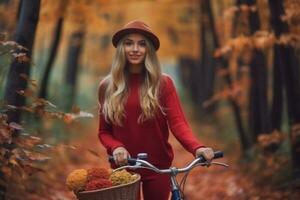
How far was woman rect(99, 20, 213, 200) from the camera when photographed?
4672 millimetres

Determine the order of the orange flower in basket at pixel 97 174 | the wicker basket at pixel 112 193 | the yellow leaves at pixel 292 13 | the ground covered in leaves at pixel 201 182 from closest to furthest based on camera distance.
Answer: the wicker basket at pixel 112 193
the orange flower in basket at pixel 97 174
the yellow leaves at pixel 292 13
the ground covered in leaves at pixel 201 182

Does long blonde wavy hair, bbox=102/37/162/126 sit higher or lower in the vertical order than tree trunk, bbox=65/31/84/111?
lower

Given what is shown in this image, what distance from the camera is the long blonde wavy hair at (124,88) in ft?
15.3

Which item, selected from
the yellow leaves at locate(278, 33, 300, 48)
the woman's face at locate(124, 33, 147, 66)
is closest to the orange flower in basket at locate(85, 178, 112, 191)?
the woman's face at locate(124, 33, 147, 66)

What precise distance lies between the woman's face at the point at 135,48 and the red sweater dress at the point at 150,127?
191 millimetres

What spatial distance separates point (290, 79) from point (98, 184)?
17.2ft

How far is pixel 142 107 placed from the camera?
4645mm

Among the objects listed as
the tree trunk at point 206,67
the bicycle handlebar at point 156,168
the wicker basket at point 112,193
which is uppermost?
the tree trunk at point 206,67

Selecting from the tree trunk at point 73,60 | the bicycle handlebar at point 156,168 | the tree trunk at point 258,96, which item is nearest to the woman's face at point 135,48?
the bicycle handlebar at point 156,168

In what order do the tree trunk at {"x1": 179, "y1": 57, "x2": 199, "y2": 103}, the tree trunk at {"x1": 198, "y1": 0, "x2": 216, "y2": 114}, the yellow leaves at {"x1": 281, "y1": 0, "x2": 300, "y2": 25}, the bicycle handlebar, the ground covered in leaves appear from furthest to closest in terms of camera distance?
the tree trunk at {"x1": 179, "y1": 57, "x2": 199, "y2": 103}, the tree trunk at {"x1": 198, "y1": 0, "x2": 216, "y2": 114}, the ground covered in leaves, the yellow leaves at {"x1": 281, "y1": 0, "x2": 300, "y2": 25}, the bicycle handlebar

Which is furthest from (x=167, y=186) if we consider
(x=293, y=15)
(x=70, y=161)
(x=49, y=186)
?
(x=70, y=161)

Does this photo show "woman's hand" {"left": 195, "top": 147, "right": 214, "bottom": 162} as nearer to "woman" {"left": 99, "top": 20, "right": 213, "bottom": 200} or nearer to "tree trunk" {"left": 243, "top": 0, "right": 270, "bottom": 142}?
"woman" {"left": 99, "top": 20, "right": 213, "bottom": 200}

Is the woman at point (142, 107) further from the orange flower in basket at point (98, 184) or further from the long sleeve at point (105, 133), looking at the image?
the orange flower in basket at point (98, 184)

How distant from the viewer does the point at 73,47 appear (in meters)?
18.3
